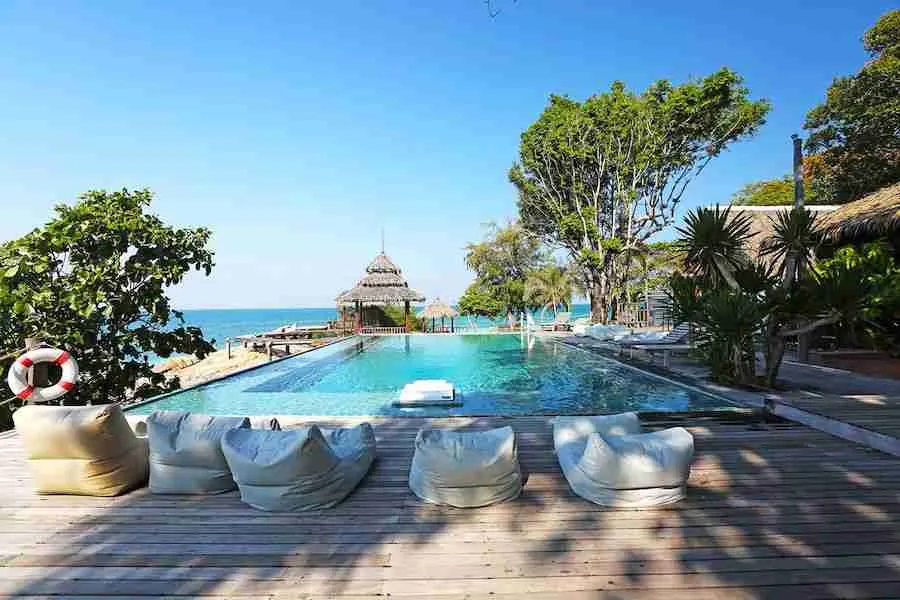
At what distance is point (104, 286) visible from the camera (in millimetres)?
6438

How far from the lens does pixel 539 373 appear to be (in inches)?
386

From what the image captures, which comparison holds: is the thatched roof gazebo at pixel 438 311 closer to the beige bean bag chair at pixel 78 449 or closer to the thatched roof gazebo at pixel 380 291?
the thatched roof gazebo at pixel 380 291

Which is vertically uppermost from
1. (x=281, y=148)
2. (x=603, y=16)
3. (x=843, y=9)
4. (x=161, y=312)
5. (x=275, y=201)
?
(x=843, y=9)

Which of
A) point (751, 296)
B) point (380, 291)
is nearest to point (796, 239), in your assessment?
point (751, 296)

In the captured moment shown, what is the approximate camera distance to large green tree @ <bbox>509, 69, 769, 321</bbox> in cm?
1891

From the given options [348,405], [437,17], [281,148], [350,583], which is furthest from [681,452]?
[281,148]

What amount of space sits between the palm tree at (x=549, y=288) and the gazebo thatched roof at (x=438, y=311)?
12.5 ft

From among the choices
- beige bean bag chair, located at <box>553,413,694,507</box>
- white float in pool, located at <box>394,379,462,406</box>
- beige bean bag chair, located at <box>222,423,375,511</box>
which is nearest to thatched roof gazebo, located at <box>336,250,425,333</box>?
white float in pool, located at <box>394,379,462,406</box>

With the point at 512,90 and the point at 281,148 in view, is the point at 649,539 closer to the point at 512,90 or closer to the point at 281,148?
the point at 281,148

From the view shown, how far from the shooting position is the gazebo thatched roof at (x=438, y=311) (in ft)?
74.1

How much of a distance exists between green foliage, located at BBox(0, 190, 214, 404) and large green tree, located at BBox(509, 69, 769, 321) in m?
16.2

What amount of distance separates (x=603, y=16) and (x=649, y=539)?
45.4 ft

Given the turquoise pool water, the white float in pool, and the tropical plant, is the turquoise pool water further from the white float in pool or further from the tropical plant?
the tropical plant

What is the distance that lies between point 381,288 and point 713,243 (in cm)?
1641
